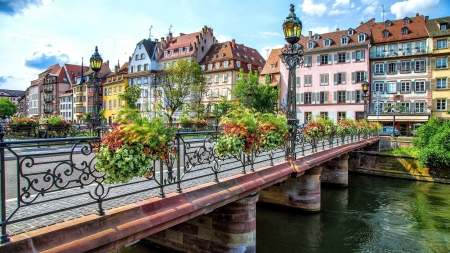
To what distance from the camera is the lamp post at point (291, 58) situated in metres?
10.2

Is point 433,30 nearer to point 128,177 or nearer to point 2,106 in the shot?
point 128,177

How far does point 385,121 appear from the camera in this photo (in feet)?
141

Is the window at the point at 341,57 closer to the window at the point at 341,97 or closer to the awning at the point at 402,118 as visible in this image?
the window at the point at 341,97

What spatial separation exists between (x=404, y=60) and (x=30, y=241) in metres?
47.8

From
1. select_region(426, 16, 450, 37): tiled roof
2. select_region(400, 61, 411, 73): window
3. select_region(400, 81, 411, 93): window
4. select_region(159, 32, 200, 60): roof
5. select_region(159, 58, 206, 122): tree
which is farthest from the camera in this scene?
select_region(159, 32, 200, 60): roof

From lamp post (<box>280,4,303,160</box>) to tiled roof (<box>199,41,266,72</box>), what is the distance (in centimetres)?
4287

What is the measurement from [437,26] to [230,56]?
28.2 metres

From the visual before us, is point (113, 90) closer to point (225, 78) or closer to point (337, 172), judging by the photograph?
point (225, 78)

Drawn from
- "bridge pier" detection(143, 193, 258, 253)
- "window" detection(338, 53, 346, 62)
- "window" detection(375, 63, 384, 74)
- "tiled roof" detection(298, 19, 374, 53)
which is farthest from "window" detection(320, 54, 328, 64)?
"bridge pier" detection(143, 193, 258, 253)

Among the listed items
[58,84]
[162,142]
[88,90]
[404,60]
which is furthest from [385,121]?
[58,84]

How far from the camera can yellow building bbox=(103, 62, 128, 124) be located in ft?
218

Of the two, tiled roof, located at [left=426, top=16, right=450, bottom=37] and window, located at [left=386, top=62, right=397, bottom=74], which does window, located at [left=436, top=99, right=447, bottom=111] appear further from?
tiled roof, located at [left=426, top=16, right=450, bottom=37]

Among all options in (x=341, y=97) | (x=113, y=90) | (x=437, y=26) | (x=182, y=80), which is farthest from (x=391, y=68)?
(x=113, y=90)

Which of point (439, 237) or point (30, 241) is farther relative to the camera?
point (439, 237)
